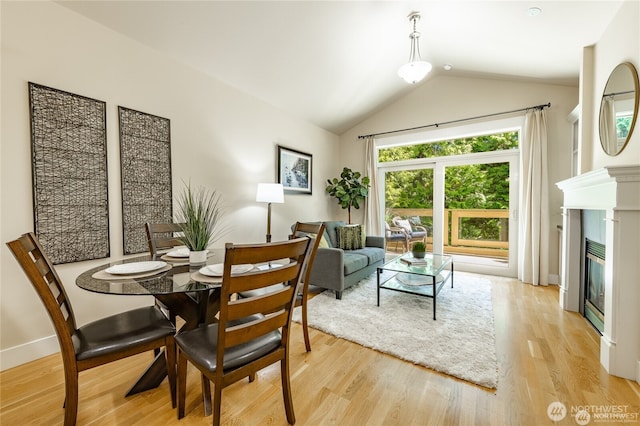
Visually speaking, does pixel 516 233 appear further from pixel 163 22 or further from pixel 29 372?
pixel 29 372

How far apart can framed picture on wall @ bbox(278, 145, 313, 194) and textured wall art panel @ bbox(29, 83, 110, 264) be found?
2.24 m

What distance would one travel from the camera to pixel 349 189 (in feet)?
16.0

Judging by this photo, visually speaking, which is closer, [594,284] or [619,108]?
[619,108]

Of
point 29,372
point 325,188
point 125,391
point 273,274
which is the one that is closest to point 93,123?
point 29,372

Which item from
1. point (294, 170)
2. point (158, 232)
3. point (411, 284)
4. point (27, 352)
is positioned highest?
point (294, 170)

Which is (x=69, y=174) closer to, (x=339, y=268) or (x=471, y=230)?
(x=339, y=268)

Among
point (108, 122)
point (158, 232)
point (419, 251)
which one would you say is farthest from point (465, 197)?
point (108, 122)

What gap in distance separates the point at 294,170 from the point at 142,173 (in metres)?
2.28

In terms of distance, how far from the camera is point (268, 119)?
383 centimetres

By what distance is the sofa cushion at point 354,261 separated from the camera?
3.13 m

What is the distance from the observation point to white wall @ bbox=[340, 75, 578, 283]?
3.60 m

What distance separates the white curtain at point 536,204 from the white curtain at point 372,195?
7.29 feet

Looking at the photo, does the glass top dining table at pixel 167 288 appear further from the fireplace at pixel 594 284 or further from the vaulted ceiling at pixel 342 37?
the fireplace at pixel 594 284

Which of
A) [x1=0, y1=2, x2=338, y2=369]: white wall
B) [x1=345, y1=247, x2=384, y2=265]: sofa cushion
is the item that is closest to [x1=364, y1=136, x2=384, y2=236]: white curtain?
[x1=345, y1=247, x2=384, y2=265]: sofa cushion
